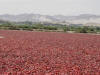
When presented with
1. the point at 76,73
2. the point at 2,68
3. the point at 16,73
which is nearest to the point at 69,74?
the point at 76,73

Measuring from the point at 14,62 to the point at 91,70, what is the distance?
4102 millimetres

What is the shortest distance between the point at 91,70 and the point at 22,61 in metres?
3.89

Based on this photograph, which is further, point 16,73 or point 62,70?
point 62,70

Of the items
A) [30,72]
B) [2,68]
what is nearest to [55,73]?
[30,72]

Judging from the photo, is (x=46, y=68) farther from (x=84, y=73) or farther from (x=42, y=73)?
(x=84, y=73)

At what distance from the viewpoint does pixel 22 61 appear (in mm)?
10875

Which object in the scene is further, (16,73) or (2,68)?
(2,68)

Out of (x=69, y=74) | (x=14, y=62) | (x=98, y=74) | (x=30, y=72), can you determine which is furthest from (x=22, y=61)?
(x=98, y=74)

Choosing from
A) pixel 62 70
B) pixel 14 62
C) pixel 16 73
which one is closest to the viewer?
pixel 16 73

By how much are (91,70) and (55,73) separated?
1818mm

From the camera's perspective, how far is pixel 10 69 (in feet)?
29.2

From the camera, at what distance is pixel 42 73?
8242 millimetres

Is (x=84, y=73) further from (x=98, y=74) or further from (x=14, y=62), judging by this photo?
(x=14, y=62)

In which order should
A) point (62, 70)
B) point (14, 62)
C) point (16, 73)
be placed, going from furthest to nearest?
point (14, 62)
point (62, 70)
point (16, 73)
